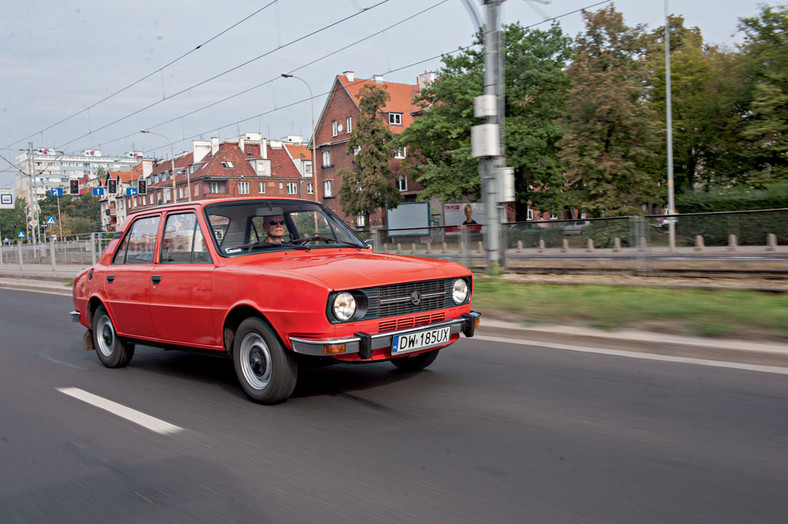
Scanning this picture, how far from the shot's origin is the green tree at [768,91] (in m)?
31.7

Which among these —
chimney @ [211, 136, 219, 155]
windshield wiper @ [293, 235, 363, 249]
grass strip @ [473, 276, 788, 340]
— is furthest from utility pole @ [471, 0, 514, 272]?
chimney @ [211, 136, 219, 155]

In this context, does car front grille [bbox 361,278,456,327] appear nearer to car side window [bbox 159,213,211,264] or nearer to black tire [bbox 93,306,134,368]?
car side window [bbox 159,213,211,264]

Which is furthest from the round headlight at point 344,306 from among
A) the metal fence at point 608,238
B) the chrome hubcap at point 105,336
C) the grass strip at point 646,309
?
the metal fence at point 608,238

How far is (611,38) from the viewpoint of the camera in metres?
35.7

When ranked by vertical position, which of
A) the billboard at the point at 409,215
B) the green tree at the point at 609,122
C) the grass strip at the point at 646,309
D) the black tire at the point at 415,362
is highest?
the green tree at the point at 609,122

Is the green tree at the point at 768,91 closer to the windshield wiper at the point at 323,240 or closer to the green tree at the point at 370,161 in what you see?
the green tree at the point at 370,161

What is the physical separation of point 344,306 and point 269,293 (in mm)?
590

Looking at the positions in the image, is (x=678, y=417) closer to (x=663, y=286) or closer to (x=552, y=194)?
(x=663, y=286)

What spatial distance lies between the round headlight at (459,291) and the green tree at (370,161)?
44.0 metres

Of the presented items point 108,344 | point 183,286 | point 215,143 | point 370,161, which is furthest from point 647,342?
point 215,143

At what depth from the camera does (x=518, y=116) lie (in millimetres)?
39344

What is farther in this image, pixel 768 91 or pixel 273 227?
pixel 768 91

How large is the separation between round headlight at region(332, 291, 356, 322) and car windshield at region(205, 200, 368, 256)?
1306 mm

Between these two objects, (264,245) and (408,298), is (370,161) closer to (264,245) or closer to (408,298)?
(264,245)
